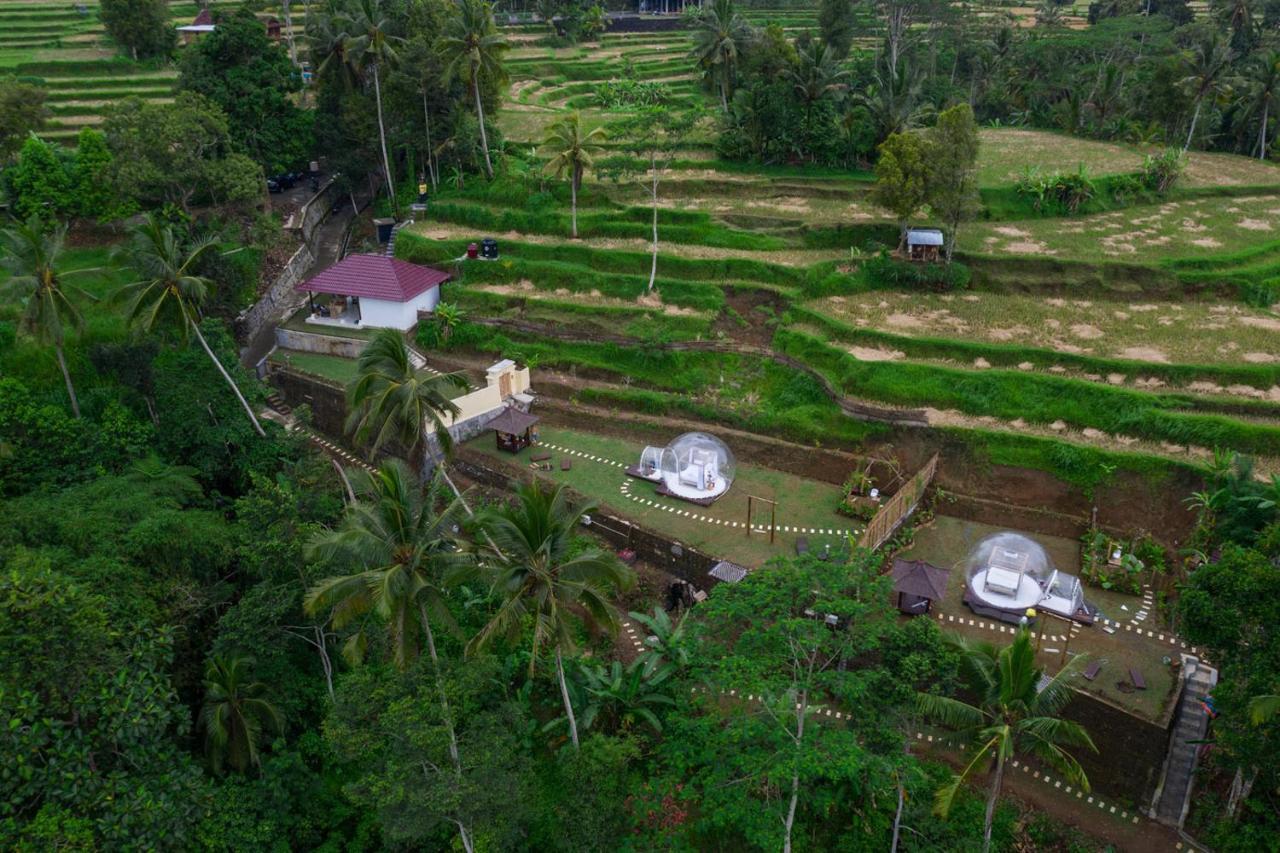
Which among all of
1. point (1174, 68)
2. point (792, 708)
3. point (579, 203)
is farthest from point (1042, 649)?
point (1174, 68)

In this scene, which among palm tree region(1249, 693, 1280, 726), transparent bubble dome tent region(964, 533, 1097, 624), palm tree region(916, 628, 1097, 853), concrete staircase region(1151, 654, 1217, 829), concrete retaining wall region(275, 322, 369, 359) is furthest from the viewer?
concrete retaining wall region(275, 322, 369, 359)

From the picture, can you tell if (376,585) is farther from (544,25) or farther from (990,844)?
(544,25)

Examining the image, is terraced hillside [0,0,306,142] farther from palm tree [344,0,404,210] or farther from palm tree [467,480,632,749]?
palm tree [467,480,632,749]

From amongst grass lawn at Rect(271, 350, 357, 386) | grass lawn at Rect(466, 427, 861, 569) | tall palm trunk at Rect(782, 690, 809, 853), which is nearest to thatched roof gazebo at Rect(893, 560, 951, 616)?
grass lawn at Rect(466, 427, 861, 569)

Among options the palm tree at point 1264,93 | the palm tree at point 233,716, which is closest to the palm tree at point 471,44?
the palm tree at point 233,716

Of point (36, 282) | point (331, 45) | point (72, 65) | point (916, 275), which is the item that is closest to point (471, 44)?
point (331, 45)

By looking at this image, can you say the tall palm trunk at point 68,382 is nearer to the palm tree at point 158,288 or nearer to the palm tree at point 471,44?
the palm tree at point 158,288
